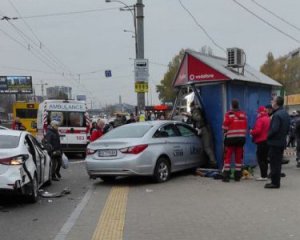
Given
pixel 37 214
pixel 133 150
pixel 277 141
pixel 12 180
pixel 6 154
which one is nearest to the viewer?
pixel 37 214

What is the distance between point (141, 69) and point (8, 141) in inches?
453

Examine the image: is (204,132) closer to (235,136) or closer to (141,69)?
(235,136)

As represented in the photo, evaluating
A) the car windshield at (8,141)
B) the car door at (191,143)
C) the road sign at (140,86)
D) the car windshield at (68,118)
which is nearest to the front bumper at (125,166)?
the car door at (191,143)

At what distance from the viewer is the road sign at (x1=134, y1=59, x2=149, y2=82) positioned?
21141 mm

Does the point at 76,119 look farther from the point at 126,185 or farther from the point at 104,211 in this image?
the point at 104,211

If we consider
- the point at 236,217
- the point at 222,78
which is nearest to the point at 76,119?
the point at 222,78

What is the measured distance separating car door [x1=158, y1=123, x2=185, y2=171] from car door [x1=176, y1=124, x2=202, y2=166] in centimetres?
23

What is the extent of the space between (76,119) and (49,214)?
41.2ft

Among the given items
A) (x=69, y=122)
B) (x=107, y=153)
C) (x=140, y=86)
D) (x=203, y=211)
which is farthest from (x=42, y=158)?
(x=140, y=86)

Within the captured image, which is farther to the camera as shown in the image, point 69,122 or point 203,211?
point 69,122

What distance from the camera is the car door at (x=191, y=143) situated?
13.9 meters

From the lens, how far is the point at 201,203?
9672 mm

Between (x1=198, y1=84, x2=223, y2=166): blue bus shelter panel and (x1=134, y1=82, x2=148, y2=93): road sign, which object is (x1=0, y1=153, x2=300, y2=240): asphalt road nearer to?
(x1=198, y1=84, x2=223, y2=166): blue bus shelter panel

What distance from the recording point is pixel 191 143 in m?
14.1
